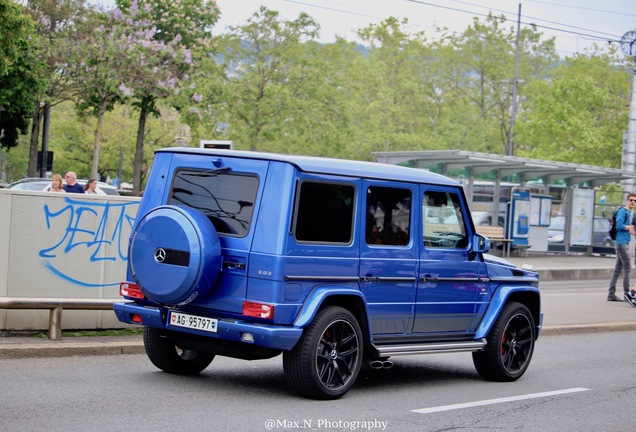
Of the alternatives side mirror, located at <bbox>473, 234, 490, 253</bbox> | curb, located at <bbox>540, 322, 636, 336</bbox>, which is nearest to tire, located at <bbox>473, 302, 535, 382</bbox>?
side mirror, located at <bbox>473, 234, 490, 253</bbox>

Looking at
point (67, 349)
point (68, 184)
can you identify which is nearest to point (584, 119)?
point (68, 184)

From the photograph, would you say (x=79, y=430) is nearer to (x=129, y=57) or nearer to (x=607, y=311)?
(x=607, y=311)

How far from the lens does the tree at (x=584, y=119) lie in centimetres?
5625

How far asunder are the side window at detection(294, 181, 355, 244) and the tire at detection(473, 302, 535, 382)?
7.82 ft

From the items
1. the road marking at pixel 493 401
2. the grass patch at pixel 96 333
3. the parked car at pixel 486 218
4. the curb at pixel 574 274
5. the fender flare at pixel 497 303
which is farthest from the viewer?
the parked car at pixel 486 218

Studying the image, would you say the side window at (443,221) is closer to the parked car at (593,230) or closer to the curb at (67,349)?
the curb at (67,349)

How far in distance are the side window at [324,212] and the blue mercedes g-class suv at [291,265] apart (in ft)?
0.04

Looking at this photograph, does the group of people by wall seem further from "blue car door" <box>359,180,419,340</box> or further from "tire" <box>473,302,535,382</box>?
"blue car door" <box>359,180,419,340</box>

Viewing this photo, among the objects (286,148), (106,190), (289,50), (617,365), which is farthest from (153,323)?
(286,148)

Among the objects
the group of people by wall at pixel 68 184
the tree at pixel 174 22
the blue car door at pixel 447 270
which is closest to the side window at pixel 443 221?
the blue car door at pixel 447 270

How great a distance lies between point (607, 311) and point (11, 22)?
20929 mm

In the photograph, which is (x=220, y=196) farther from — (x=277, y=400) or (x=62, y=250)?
(x=62, y=250)

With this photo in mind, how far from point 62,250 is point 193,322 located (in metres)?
3.11

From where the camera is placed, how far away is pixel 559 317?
1611cm
